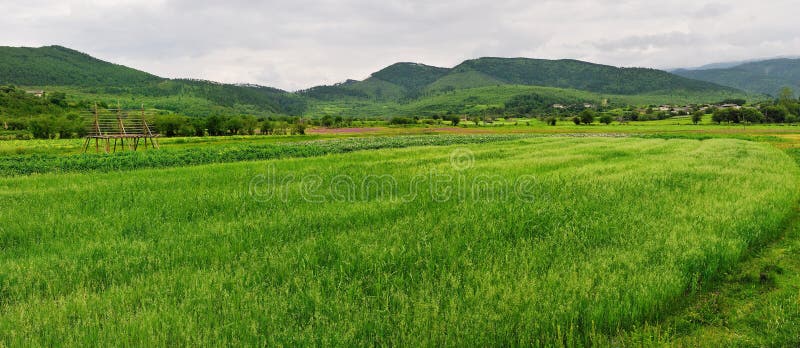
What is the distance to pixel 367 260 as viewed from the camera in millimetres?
6031

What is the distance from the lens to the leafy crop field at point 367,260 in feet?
13.7

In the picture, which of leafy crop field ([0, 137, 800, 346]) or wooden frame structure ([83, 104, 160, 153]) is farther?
wooden frame structure ([83, 104, 160, 153])

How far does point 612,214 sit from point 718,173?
32.6 ft

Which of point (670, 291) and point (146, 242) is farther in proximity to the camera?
point (146, 242)

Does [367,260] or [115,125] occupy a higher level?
[115,125]

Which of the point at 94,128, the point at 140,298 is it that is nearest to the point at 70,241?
the point at 140,298

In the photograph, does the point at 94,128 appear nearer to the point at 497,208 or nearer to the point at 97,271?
the point at 97,271

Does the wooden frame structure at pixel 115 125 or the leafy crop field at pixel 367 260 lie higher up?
the wooden frame structure at pixel 115 125

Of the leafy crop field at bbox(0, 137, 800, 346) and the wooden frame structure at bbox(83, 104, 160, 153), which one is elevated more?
the wooden frame structure at bbox(83, 104, 160, 153)

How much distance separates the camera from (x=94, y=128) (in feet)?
124

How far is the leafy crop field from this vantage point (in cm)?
418

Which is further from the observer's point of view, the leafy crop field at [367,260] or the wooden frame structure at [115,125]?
the wooden frame structure at [115,125]

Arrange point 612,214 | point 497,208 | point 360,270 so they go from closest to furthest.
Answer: point 360,270
point 612,214
point 497,208

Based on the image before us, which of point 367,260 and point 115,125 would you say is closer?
point 367,260
